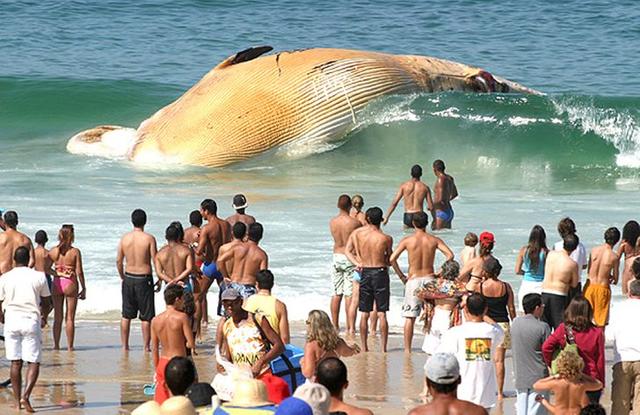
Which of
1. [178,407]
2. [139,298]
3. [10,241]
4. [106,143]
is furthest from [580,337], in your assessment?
[106,143]

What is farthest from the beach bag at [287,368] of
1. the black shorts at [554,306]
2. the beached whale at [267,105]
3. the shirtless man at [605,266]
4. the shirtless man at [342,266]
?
the beached whale at [267,105]

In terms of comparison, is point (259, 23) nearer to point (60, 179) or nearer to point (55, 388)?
point (60, 179)

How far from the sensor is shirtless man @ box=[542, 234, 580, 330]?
12.1 m

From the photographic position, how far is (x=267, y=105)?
23281 millimetres

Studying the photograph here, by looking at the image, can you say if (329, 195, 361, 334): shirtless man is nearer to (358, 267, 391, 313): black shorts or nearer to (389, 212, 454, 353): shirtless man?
(358, 267, 391, 313): black shorts

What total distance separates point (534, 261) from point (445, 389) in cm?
575

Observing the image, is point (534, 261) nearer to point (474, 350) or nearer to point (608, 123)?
point (474, 350)

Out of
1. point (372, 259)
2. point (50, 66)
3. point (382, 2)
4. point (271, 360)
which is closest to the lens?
point (271, 360)

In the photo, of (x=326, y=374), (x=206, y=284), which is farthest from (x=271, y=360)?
(x=206, y=284)

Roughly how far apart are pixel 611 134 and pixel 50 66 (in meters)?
15.6

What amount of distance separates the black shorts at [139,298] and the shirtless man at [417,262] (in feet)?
7.73

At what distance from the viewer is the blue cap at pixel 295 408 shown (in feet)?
21.4

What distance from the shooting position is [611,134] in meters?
27.0

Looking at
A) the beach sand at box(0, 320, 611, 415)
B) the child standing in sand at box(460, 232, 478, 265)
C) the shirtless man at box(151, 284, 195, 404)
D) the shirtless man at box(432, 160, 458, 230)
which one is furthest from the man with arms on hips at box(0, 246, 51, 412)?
the shirtless man at box(432, 160, 458, 230)
